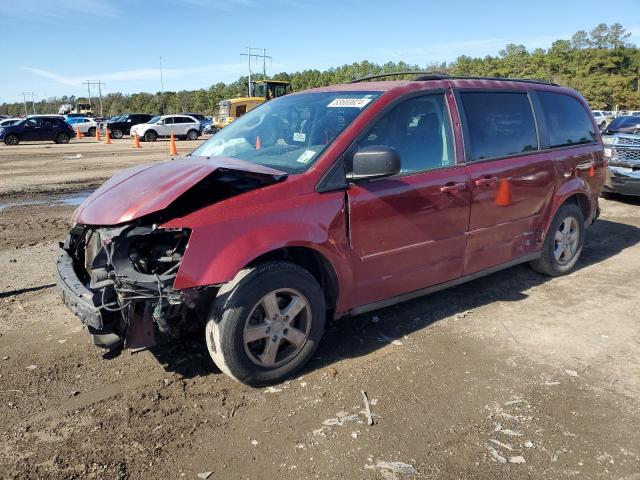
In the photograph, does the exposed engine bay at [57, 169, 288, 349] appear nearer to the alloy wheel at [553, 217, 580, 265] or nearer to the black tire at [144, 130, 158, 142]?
the alloy wheel at [553, 217, 580, 265]

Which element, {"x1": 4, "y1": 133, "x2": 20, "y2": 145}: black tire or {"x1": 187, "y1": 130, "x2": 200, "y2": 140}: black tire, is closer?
{"x1": 4, "y1": 133, "x2": 20, "y2": 145}: black tire

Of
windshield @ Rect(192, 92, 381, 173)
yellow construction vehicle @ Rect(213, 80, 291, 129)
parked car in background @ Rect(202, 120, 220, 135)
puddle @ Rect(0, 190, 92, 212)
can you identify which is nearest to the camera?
windshield @ Rect(192, 92, 381, 173)

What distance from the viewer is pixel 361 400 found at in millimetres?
3146

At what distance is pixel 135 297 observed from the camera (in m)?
2.85

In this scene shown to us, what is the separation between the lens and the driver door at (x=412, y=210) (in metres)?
3.55

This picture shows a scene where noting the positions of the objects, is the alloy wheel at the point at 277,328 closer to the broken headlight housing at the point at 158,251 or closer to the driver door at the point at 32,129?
the broken headlight housing at the point at 158,251

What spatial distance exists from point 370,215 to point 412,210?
0.39 m

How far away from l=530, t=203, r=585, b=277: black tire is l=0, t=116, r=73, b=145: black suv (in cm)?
3015

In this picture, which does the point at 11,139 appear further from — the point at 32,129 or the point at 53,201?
the point at 53,201

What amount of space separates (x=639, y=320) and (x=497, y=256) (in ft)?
4.09

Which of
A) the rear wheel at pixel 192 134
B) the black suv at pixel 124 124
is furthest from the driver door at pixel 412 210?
the black suv at pixel 124 124

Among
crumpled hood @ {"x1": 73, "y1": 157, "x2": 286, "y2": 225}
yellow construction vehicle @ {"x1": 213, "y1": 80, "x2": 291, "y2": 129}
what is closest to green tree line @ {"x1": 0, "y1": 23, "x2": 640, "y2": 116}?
yellow construction vehicle @ {"x1": 213, "y1": 80, "x2": 291, "y2": 129}

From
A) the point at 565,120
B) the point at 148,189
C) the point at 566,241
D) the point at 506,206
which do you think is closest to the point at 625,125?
the point at 565,120

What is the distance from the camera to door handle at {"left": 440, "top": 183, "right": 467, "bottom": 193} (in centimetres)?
392
